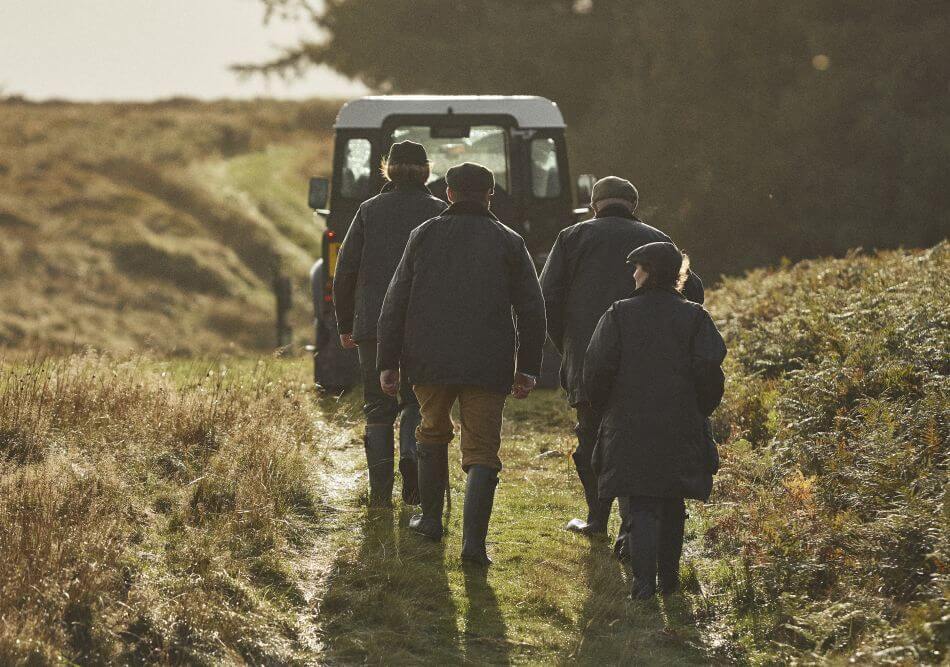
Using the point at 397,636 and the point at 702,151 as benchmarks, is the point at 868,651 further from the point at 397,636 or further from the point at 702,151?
the point at 702,151

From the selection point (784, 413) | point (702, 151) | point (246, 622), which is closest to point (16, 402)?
point (246, 622)

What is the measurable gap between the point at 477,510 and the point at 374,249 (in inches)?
71.2

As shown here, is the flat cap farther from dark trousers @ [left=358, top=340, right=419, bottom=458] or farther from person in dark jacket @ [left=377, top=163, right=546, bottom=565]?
dark trousers @ [left=358, top=340, right=419, bottom=458]

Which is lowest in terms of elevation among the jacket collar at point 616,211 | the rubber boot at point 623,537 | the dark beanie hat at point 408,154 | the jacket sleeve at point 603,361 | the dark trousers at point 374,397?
the rubber boot at point 623,537

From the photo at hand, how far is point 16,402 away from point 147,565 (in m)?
2.48

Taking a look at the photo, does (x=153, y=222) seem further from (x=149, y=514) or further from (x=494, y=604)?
(x=494, y=604)

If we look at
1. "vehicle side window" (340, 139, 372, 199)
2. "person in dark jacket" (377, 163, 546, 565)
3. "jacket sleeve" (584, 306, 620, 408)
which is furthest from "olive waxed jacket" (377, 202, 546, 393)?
"vehicle side window" (340, 139, 372, 199)

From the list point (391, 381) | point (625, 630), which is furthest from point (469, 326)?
point (625, 630)

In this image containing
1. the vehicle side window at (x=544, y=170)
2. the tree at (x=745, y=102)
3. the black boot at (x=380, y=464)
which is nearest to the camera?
the black boot at (x=380, y=464)

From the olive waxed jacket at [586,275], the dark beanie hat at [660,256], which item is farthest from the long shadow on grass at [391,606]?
the dark beanie hat at [660,256]

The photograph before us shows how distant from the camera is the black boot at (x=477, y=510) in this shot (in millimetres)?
6473

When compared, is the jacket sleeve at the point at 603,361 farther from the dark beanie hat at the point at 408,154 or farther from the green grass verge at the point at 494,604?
the dark beanie hat at the point at 408,154

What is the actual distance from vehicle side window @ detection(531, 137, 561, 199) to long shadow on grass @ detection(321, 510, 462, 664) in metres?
6.55

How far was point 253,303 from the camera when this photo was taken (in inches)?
1476
